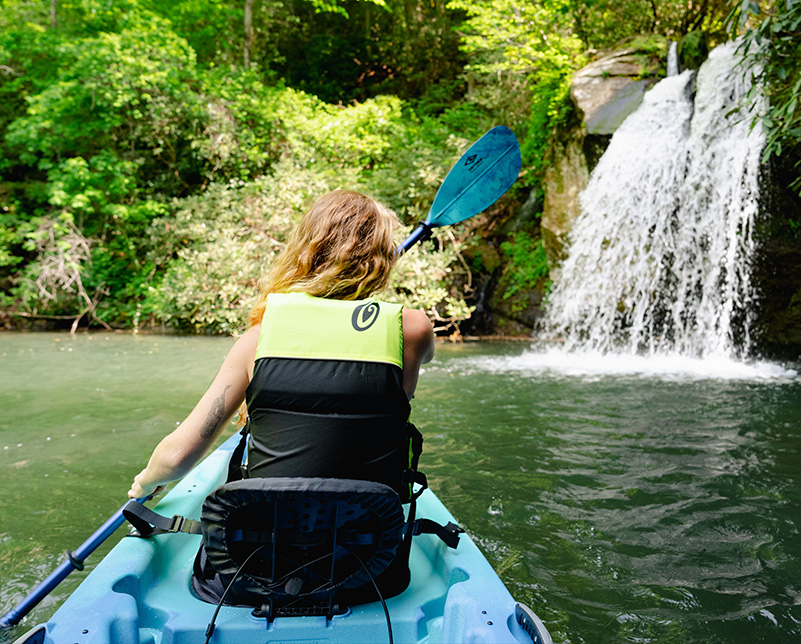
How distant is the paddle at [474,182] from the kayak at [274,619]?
1.62 m

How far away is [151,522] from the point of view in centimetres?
165

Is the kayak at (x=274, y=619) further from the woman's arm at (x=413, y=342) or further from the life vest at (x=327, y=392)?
the woman's arm at (x=413, y=342)

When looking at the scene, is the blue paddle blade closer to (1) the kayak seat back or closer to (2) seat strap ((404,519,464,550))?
(2) seat strap ((404,519,464,550))

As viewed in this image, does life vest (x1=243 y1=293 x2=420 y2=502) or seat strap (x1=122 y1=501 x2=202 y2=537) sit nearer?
life vest (x1=243 y1=293 x2=420 y2=502)

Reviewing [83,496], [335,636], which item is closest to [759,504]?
[335,636]

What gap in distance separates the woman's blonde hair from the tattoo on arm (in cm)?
29

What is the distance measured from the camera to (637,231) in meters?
8.48

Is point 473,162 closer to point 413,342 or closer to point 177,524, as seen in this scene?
point 413,342

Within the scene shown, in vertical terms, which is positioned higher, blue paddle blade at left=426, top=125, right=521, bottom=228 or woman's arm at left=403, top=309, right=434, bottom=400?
blue paddle blade at left=426, top=125, right=521, bottom=228

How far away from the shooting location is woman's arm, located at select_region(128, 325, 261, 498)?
4.79ft

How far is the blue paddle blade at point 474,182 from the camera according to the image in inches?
111

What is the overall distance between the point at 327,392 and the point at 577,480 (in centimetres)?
250

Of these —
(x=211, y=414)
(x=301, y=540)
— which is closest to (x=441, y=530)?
(x=301, y=540)

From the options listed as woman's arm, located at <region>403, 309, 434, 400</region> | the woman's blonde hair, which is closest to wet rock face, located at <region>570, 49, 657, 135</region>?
the woman's blonde hair
